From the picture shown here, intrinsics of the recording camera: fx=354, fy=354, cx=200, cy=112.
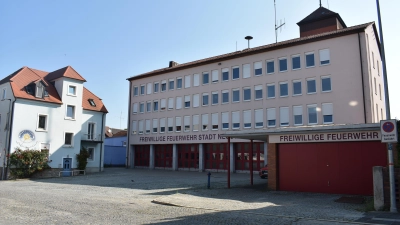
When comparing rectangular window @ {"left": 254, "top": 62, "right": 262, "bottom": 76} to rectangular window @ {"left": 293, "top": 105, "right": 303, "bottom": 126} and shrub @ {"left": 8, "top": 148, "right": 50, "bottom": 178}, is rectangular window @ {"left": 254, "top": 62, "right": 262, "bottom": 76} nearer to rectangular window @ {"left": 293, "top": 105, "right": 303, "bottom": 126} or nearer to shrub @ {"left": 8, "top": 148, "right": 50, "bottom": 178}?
rectangular window @ {"left": 293, "top": 105, "right": 303, "bottom": 126}

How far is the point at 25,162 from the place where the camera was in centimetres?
2997

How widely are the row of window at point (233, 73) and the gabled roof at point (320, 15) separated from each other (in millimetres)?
6998

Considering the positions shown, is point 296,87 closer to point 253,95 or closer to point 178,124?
point 253,95

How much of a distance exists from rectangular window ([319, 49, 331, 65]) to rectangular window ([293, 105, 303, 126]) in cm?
448

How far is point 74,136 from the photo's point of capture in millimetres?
35594

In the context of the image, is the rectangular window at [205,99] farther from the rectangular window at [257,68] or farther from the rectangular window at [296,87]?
the rectangular window at [296,87]

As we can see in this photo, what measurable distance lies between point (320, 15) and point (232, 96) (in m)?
12.7

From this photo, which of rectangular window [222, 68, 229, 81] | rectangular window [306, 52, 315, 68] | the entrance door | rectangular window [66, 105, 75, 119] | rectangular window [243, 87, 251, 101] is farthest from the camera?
rectangular window [222, 68, 229, 81]

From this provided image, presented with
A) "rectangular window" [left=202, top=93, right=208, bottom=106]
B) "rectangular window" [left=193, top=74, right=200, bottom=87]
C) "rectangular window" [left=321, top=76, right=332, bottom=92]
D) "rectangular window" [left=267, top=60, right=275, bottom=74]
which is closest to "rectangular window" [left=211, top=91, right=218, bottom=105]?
"rectangular window" [left=202, top=93, right=208, bottom=106]

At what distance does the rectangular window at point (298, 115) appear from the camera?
3247 cm

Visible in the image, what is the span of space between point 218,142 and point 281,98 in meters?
8.45

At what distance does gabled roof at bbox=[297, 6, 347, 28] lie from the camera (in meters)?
36.8

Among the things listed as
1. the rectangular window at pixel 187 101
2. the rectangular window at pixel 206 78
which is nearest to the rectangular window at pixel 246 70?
the rectangular window at pixel 206 78

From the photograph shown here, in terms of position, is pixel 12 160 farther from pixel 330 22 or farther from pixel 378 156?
pixel 330 22
